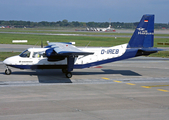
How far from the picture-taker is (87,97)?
16.0 meters

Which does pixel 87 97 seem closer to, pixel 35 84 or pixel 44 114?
pixel 44 114

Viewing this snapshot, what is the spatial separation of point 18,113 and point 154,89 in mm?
10573

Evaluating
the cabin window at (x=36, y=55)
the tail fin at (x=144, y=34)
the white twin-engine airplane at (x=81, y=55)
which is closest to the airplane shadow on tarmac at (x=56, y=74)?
the white twin-engine airplane at (x=81, y=55)

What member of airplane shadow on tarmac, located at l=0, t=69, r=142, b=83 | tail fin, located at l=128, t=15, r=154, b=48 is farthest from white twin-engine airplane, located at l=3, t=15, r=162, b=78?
airplane shadow on tarmac, located at l=0, t=69, r=142, b=83

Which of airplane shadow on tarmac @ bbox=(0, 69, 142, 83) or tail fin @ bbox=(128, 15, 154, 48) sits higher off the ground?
tail fin @ bbox=(128, 15, 154, 48)

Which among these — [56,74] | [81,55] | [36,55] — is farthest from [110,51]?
[36,55]

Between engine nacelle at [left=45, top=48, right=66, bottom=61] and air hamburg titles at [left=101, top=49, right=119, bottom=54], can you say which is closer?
engine nacelle at [left=45, top=48, right=66, bottom=61]

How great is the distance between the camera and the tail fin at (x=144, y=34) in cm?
2500

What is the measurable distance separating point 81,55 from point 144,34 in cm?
687

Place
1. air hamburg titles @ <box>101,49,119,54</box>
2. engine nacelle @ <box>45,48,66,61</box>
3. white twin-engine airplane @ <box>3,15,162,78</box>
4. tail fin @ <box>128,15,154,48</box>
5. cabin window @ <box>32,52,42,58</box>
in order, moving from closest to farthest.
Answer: engine nacelle @ <box>45,48,66,61</box>
white twin-engine airplane @ <box>3,15,162,78</box>
cabin window @ <box>32,52,42,58</box>
air hamburg titles @ <box>101,49,119,54</box>
tail fin @ <box>128,15,154,48</box>

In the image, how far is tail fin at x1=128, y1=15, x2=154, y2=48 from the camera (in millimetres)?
25000

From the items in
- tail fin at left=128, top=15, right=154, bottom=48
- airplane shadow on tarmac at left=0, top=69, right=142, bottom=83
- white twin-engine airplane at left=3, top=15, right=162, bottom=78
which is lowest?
airplane shadow on tarmac at left=0, top=69, right=142, bottom=83

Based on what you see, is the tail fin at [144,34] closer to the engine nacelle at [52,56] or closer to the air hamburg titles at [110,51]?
the air hamburg titles at [110,51]

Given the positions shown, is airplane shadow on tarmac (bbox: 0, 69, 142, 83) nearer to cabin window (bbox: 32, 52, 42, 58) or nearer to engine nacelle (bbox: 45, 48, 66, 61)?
engine nacelle (bbox: 45, 48, 66, 61)
